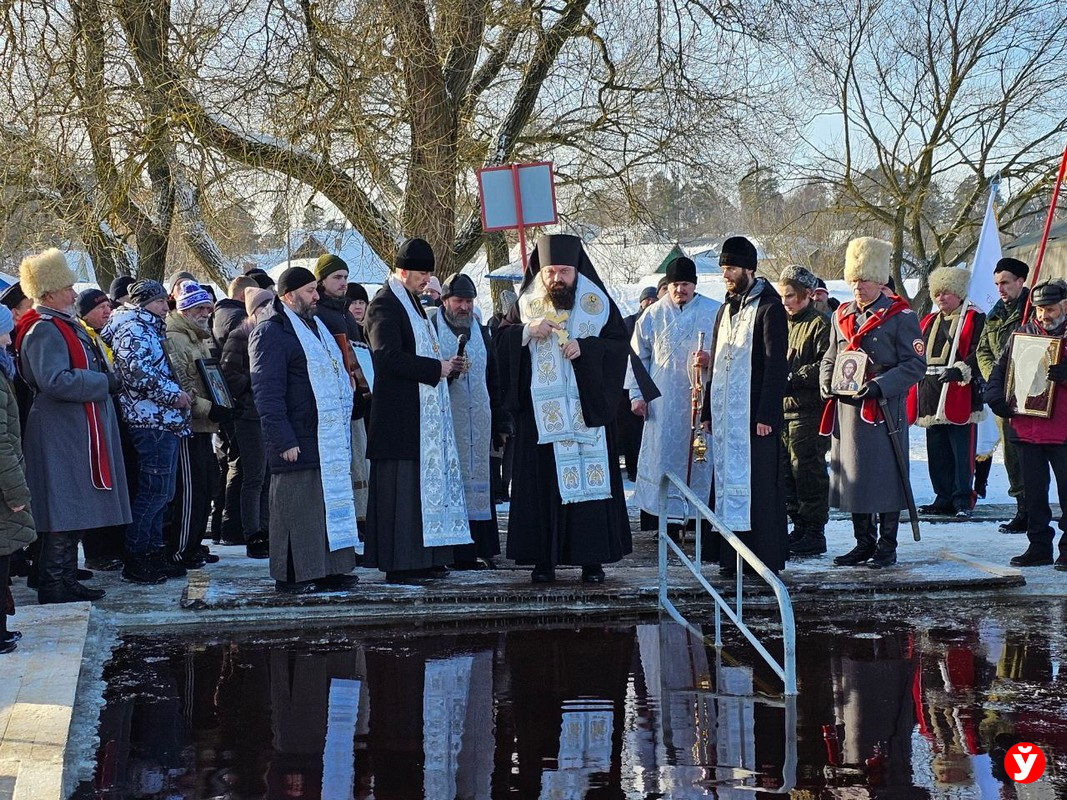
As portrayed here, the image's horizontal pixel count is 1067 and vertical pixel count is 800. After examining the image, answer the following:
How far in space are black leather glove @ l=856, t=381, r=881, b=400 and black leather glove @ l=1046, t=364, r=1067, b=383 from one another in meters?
1.13

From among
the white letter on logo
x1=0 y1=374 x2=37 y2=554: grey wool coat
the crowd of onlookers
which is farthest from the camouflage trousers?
x1=0 y1=374 x2=37 y2=554: grey wool coat

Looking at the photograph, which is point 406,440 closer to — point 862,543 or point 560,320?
point 560,320

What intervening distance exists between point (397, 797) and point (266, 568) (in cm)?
416

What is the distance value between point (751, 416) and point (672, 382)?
1.48 metres

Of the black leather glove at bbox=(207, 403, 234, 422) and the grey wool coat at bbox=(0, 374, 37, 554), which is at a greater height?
the black leather glove at bbox=(207, 403, 234, 422)

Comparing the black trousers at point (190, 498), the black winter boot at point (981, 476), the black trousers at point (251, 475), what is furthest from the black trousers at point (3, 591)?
the black winter boot at point (981, 476)

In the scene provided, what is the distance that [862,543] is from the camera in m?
8.62

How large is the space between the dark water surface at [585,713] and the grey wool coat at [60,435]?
0.88 metres

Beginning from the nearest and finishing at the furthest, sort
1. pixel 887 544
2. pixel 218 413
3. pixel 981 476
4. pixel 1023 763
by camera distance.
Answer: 1. pixel 1023 763
2. pixel 887 544
3. pixel 218 413
4. pixel 981 476

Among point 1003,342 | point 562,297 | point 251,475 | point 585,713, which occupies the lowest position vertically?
point 585,713

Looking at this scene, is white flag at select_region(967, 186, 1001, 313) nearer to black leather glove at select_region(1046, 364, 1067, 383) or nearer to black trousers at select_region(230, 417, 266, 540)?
black leather glove at select_region(1046, 364, 1067, 383)

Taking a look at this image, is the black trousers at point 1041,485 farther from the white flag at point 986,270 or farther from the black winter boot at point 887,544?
Result: the white flag at point 986,270

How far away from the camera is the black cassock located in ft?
25.4

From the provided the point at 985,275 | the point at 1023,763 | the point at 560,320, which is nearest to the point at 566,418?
the point at 560,320
